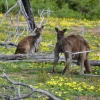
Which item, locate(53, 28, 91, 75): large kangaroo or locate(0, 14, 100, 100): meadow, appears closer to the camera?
locate(0, 14, 100, 100): meadow

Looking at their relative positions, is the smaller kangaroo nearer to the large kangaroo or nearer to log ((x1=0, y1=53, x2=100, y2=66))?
log ((x1=0, y1=53, x2=100, y2=66))

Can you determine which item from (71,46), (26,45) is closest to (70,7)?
(26,45)

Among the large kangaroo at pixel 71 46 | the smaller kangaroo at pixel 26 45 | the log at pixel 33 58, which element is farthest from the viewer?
the smaller kangaroo at pixel 26 45

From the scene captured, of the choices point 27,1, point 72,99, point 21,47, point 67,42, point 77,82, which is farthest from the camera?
point 27,1

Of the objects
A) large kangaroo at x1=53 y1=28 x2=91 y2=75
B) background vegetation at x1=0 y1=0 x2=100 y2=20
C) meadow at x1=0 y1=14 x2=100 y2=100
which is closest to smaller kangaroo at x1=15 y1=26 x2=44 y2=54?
meadow at x1=0 y1=14 x2=100 y2=100

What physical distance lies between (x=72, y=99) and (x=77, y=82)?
1.39 metres

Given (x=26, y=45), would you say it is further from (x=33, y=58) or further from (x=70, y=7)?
(x=70, y=7)

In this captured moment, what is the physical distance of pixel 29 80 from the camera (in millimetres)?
10062

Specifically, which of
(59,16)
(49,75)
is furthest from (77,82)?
(59,16)

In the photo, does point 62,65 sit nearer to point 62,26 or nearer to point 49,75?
point 49,75

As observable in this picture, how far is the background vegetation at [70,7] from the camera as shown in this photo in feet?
95.7

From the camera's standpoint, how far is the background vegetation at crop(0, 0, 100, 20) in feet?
95.7

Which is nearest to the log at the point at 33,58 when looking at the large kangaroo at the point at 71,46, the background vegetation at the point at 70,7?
the large kangaroo at the point at 71,46

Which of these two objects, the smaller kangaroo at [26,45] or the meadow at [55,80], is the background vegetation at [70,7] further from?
the meadow at [55,80]
